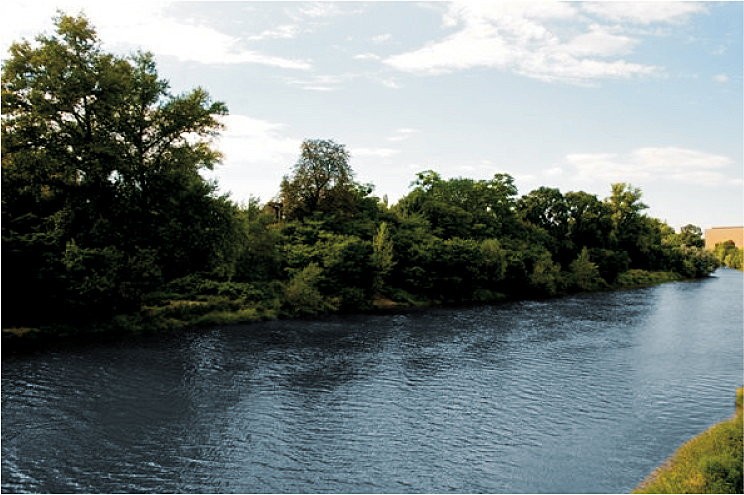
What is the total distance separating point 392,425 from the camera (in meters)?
20.7

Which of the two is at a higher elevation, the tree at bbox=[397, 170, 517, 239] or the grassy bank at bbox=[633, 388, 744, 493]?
the tree at bbox=[397, 170, 517, 239]

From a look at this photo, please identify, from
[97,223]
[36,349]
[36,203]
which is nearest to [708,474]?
[36,349]

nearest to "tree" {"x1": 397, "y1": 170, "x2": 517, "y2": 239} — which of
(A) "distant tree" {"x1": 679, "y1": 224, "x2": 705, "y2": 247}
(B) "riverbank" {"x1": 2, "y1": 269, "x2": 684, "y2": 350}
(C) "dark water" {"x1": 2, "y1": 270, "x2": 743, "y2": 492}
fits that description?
(B) "riverbank" {"x1": 2, "y1": 269, "x2": 684, "y2": 350}

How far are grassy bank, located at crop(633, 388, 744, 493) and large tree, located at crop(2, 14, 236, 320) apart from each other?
32.5 meters

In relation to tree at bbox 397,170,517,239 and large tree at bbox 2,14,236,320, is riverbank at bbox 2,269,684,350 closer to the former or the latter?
large tree at bbox 2,14,236,320

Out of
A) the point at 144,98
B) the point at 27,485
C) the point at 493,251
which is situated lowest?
the point at 27,485

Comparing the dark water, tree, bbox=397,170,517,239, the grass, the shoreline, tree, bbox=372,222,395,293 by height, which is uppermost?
tree, bbox=397,170,517,239

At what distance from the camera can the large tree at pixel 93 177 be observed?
116 ft

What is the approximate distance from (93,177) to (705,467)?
122ft

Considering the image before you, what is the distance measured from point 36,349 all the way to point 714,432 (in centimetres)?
3303

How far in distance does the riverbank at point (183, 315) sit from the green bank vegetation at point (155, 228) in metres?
0.14

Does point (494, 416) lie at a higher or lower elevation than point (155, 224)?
lower

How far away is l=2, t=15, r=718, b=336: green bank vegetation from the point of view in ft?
117

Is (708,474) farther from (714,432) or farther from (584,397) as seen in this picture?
(584,397)
